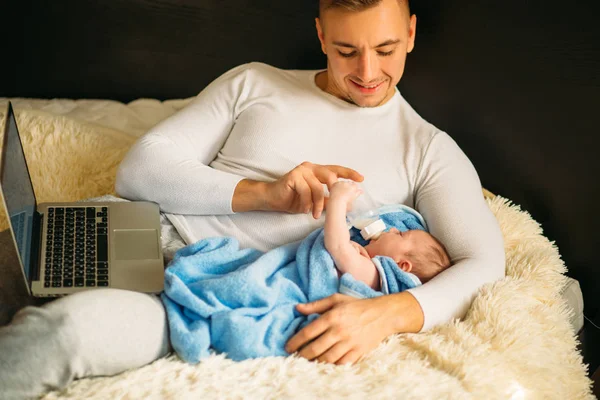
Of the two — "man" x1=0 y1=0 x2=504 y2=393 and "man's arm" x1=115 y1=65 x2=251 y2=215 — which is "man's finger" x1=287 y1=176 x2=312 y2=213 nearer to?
"man" x1=0 y1=0 x2=504 y2=393

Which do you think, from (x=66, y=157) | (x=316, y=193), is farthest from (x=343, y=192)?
(x=66, y=157)

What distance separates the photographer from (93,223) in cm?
156

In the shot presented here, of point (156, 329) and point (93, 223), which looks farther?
point (93, 223)

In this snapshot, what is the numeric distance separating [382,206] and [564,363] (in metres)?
0.51

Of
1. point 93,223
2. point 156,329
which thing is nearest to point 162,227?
point 93,223

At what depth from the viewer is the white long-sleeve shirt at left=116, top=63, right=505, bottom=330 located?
5.16 ft

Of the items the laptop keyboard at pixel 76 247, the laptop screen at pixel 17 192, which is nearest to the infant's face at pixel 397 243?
the laptop keyboard at pixel 76 247

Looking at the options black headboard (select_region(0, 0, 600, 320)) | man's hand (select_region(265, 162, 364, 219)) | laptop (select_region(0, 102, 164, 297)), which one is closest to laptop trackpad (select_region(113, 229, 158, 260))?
laptop (select_region(0, 102, 164, 297))

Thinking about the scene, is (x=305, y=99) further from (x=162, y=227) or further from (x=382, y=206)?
(x=162, y=227)

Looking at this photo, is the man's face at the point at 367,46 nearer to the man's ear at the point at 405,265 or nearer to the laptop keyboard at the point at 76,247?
the man's ear at the point at 405,265

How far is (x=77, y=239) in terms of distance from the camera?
1.51 meters

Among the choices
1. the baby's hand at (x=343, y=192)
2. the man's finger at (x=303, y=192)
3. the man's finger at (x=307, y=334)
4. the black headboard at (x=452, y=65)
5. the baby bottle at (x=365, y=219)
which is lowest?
the man's finger at (x=307, y=334)

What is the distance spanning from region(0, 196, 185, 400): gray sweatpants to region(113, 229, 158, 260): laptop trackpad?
199 millimetres

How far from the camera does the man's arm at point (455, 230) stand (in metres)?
1.42
